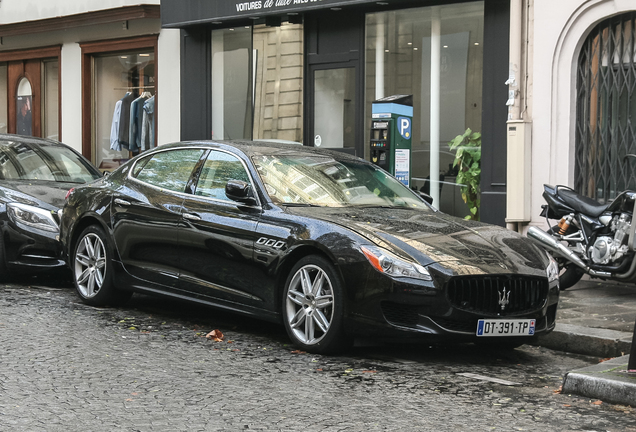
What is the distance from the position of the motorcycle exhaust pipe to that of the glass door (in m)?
5.16

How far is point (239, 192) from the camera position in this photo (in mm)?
7102

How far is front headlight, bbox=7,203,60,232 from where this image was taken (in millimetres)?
9758

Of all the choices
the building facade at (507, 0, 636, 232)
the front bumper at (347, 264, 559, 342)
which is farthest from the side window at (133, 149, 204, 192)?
the building facade at (507, 0, 636, 232)

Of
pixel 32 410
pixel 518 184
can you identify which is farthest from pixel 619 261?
pixel 32 410

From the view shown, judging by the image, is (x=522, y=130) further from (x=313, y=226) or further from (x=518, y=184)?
(x=313, y=226)

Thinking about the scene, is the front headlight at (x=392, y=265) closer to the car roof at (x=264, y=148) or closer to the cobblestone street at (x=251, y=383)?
the cobblestone street at (x=251, y=383)

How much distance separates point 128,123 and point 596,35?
410 inches

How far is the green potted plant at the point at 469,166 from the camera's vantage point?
12.9 metres

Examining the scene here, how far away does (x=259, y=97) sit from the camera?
16.4 meters

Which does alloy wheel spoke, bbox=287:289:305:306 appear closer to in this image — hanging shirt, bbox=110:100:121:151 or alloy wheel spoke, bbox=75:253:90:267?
alloy wheel spoke, bbox=75:253:90:267

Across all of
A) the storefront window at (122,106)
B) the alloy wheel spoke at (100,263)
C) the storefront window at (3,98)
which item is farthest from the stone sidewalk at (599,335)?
the storefront window at (3,98)

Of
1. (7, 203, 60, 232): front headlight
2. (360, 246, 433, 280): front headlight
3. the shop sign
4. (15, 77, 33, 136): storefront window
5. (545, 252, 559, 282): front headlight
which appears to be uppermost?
the shop sign

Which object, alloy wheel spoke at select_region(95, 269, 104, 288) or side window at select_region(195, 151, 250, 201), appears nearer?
side window at select_region(195, 151, 250, 201)

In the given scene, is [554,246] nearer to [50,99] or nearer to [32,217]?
[32,217]
